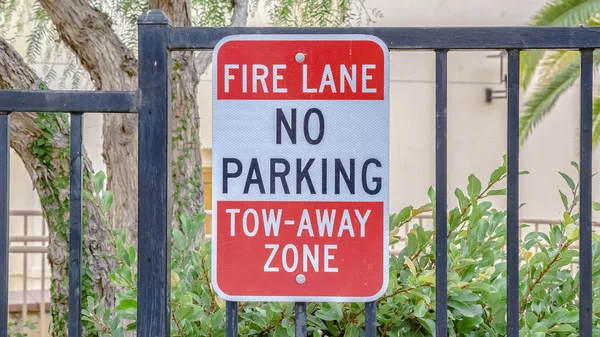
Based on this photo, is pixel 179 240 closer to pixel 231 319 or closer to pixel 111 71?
pixel 231 319

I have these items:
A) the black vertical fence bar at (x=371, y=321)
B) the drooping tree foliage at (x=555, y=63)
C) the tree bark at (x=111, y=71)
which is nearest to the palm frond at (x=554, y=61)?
the drooping tree foliage at (x=555, y=63)

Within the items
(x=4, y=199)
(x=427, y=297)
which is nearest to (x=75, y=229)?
(x=4, y=199)

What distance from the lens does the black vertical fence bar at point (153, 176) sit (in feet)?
3.61

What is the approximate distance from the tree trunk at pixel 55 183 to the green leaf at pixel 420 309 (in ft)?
5.87

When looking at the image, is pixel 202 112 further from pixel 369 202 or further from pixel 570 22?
pixel 369 202

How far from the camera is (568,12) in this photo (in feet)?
19.1

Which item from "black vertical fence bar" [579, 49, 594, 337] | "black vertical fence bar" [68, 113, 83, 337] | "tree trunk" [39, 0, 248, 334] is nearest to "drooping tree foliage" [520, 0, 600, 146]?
"tree trunk" [39, 0, 248, 334]

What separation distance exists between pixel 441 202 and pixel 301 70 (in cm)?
32

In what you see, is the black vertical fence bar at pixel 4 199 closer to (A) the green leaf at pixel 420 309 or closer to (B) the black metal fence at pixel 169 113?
(B) the black metal fence at pixel 169 113

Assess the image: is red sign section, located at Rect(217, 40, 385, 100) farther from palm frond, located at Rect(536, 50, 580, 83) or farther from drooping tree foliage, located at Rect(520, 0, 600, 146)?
palm frond, located at Rect(536, 50, 580, 83)

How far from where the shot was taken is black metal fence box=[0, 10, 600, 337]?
1.10 meters

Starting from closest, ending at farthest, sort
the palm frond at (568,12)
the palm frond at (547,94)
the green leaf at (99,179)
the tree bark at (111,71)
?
the green leaf at (99,179)
the tree bark at (111,71)
the palm frond at (568,12)
the palm frond at (547,94)

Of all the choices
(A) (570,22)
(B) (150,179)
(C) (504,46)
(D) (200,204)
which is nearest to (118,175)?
(D) (200,204)

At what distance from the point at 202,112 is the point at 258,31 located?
263 inches
